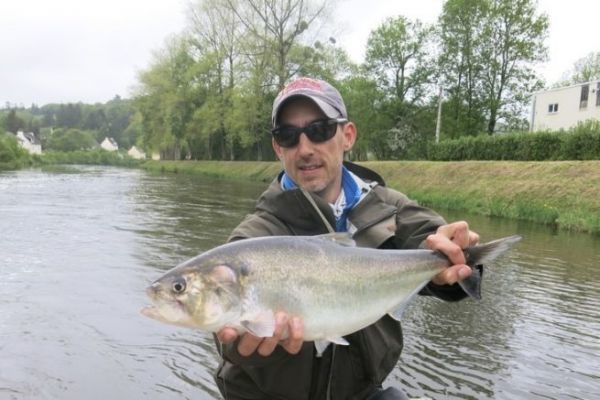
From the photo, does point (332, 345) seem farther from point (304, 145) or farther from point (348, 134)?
point (348, 134)

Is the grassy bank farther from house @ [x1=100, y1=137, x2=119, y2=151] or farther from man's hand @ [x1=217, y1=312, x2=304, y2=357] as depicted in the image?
house @ [x1=100, y1=137, x2=119, y2=151]

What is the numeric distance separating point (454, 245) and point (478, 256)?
17 cm

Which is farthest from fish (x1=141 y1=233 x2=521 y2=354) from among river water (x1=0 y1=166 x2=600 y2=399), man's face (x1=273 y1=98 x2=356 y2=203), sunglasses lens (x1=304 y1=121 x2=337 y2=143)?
river water (x1=0 y1=166 x2=600 y2=399)

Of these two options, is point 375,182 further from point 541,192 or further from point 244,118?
point 244,118

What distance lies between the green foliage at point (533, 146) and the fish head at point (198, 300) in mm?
25565

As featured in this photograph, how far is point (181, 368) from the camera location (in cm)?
612

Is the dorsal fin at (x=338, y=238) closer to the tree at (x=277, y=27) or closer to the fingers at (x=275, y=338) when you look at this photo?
the fingers at (x=275, y=338)

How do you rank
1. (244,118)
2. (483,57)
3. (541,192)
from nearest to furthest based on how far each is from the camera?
(541,192) < (483,57) < (244,118)

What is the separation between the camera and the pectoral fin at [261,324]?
235 cm

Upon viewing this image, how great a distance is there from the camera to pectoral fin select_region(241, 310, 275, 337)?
2350 millimetres

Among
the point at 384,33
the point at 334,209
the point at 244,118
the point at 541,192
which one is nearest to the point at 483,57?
the point at 384,33

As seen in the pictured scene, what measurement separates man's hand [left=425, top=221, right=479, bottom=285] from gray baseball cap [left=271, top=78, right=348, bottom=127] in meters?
1.04

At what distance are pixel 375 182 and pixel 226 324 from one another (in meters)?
1.60

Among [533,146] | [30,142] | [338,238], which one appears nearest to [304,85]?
[338,238]
